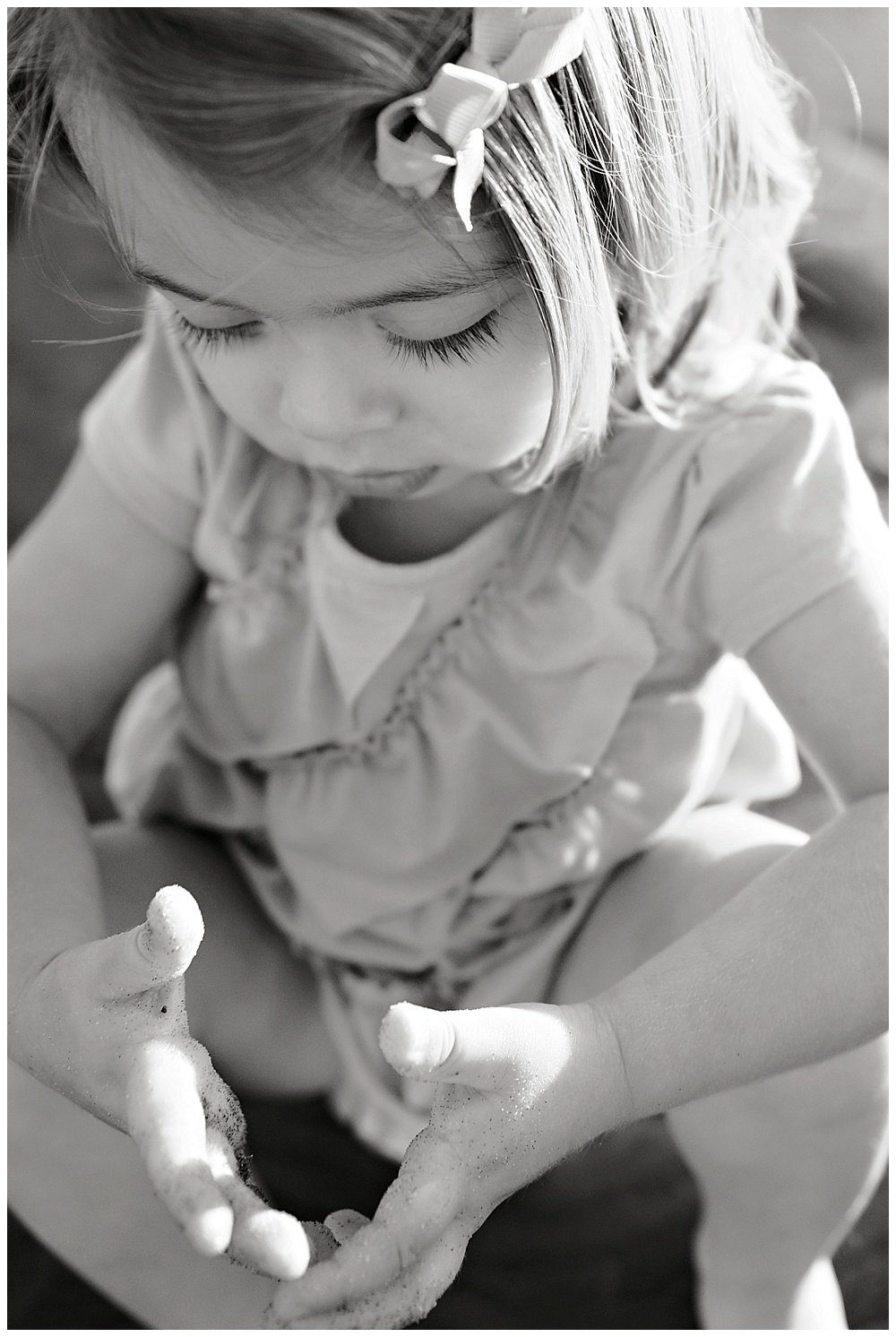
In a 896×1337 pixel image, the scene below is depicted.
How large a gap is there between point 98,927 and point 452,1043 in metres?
0.30

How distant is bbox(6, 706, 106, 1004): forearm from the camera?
0.73 m

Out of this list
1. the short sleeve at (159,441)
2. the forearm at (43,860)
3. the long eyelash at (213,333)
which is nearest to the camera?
the long eyelash at (213,333)

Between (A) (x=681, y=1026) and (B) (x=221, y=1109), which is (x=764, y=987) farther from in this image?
(B) (x=221, y=1109)

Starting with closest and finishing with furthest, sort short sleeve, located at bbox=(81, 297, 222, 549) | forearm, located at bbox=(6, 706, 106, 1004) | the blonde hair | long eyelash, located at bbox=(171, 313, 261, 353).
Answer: the blonde hair < long eyelash, located at bbox=(171, 313, 261, 353) < forearm, located at bbox=(6, 706, 106, 1004) < short sleeve, located at bbox=(81, 297, 222, 549)

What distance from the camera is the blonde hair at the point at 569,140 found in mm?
497

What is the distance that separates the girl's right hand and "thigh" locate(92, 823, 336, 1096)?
0.71 feet

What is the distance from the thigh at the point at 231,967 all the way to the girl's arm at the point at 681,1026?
0.31 meters

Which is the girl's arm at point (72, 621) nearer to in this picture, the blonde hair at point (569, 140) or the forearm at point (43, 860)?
the forearm at point (43, 860)

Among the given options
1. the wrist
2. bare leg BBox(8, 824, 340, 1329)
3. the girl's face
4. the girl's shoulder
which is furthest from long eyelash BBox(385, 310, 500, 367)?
bare leg BBox(8, 824, 340, 1329)

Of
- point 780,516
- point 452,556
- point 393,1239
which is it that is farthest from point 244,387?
point 393,1239

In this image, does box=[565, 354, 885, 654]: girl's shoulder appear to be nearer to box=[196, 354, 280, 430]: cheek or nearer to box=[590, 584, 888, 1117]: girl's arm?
box=[590, 584, 888, 1117]: girl's arm

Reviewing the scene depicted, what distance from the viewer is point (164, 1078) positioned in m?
0.57

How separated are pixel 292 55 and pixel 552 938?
0.57 m

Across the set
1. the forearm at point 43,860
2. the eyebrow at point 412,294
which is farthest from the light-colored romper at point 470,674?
the eyebrow at point 412,294
